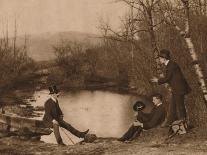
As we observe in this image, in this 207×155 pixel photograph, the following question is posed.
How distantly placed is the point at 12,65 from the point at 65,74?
39.8 feet

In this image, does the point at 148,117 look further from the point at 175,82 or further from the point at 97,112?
the point at 97,112

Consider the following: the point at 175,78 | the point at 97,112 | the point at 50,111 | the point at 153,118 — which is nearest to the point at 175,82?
the point at 175,78

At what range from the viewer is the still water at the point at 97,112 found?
2491cm

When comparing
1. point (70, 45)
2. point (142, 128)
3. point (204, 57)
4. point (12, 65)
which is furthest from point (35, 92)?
point (142, 128)

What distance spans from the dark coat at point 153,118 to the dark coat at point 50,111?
257cm

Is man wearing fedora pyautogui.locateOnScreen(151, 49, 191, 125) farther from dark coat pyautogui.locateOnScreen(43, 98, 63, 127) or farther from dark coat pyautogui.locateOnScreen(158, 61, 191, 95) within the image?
dark coat pyautogui.locateOnScreen(43, 98, 63, 127)

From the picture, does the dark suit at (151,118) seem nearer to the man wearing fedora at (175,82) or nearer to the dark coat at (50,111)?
the man wearing fedora at (175,82)

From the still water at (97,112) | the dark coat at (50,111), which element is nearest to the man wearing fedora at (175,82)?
the dark coat at (50,111)

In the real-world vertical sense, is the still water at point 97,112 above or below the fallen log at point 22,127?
below

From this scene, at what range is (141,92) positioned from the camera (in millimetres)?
39062

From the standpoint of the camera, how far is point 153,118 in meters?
14.9

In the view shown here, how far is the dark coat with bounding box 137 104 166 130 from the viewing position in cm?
1490

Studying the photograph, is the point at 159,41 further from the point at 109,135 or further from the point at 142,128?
the point at 142,128

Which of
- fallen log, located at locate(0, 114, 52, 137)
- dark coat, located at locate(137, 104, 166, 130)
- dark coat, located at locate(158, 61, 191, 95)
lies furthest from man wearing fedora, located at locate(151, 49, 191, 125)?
fallen log, located at locate(0, 114, 52, 137)
